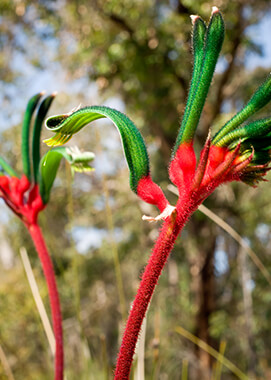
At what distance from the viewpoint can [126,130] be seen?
33 centimetres

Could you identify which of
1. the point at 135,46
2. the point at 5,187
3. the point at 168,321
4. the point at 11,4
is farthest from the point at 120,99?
the point at 5,187

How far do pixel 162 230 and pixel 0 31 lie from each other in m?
4.79

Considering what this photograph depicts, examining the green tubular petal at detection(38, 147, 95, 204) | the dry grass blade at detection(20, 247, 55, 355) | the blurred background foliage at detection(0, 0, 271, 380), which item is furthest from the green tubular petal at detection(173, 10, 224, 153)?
the blurred background foliage at detection(0, 0, 271, 380)

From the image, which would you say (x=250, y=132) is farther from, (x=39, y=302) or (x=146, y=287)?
(x=39, y=302)

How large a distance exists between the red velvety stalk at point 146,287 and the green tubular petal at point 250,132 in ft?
0.19

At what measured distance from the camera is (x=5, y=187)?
1.64 ft

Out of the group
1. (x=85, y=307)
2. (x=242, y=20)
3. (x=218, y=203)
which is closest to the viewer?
(x=242, y=20)

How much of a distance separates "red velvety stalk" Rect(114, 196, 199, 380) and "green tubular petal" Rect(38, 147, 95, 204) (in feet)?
0.49

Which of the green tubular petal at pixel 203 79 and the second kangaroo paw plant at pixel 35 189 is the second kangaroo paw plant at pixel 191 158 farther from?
the second kangaroo paw plant at pixel 35 189

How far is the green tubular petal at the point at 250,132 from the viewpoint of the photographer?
12.1 inches

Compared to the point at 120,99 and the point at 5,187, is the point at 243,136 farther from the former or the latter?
the point at 120,99

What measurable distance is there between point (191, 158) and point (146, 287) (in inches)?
4.3

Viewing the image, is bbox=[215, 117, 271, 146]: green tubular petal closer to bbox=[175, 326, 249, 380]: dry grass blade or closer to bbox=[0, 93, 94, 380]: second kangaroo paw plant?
bbox=[0, 93, 94, 380]: second kangaroo paw plant

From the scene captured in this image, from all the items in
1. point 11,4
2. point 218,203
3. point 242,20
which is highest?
point 11,4
